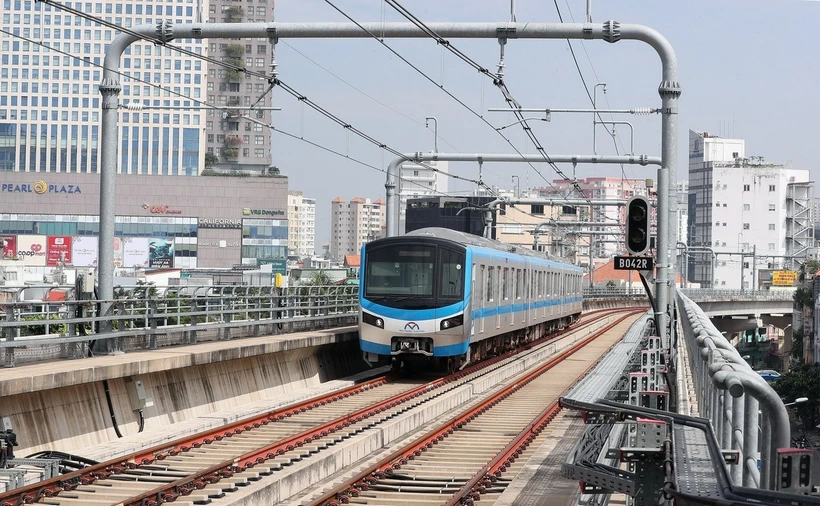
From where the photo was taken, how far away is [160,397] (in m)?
15.3

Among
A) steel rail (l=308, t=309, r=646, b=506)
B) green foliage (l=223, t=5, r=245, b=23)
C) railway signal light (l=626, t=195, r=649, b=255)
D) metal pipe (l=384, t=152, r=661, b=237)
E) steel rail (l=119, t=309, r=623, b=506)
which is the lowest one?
steel rail (l=308, t=309, r=646, b=506)

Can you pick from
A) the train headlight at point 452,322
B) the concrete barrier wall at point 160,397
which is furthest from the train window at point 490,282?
the concrete barrier wall at point 160,397

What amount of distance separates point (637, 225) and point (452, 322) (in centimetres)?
806

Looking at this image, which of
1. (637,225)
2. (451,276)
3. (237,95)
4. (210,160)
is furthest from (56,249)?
(637,225)

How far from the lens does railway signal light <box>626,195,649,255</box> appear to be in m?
13.8

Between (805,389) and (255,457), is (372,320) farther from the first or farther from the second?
(805,389)

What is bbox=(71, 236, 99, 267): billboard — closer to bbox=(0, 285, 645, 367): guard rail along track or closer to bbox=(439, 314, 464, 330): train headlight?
bbox=(0, 285, 645, 367): guard rail along track

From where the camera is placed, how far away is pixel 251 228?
10862 cm

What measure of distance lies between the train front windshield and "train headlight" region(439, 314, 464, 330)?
0.32 meters

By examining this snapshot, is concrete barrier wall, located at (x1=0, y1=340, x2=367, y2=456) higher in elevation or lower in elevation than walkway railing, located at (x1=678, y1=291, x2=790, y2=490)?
lower

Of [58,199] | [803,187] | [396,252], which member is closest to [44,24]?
[58,199]

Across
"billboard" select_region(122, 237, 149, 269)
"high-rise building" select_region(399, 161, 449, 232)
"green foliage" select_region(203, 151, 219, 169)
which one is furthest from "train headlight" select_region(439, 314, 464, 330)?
"green foliage" select_region(203, 151, 219, 169)

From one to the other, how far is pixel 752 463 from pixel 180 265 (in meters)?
106

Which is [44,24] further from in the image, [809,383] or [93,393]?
[93,393]
